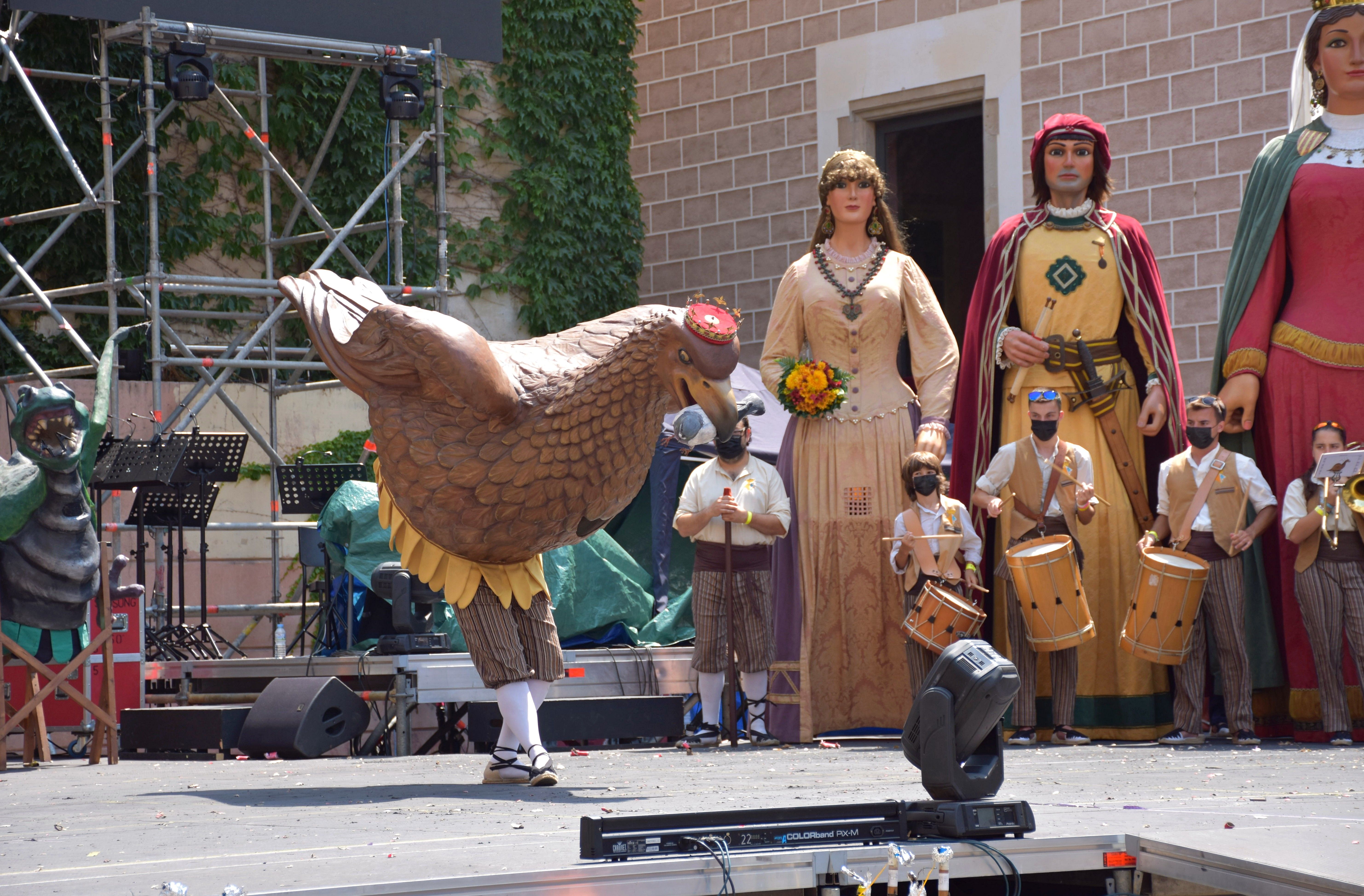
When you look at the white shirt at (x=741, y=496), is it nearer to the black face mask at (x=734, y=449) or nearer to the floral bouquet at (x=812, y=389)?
the black face mask at (x=734, y=449)

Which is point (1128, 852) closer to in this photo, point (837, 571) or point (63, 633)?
point (837, 571)

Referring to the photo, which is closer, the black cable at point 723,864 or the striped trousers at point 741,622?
the black cable at point 723,864

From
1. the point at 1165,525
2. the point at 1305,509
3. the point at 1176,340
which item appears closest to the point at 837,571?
the point at 1165,525

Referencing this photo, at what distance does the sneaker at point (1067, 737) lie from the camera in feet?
22.0

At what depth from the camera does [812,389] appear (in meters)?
6.96

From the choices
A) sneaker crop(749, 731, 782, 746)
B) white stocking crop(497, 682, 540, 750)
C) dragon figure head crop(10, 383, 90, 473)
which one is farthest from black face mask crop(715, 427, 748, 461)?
dragon figure head crop(10, 383, 90, 473)

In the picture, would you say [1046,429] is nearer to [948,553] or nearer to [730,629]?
[948,553]

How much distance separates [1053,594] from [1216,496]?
86cm

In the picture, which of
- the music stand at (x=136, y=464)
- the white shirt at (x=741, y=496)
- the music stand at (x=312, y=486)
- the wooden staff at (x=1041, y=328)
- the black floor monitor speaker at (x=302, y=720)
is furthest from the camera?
the music stand at (x=312, y=486)

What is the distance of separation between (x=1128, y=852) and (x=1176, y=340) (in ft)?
28.0

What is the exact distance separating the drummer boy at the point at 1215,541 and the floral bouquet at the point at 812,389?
57.6 inches

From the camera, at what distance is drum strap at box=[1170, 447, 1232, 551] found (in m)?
6.64

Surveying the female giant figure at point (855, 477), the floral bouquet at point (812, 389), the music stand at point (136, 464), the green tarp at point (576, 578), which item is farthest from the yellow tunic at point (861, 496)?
the music stand at point (136, 464)

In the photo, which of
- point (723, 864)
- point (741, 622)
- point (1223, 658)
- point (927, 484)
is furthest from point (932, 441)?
point (723, 864)
